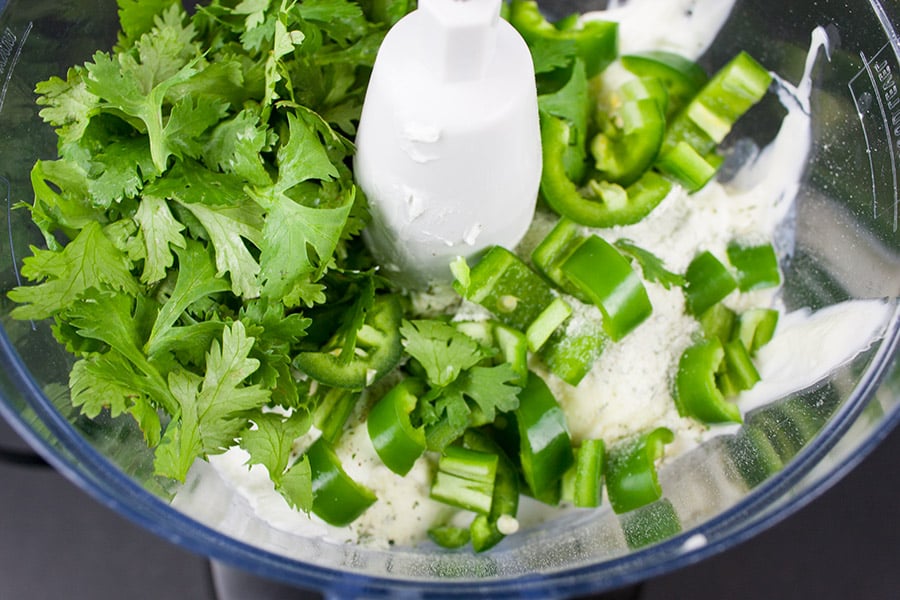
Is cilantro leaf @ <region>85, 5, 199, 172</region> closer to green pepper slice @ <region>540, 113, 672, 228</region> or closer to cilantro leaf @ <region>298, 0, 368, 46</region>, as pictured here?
cilantro leaf @ <region>298, 0, 368, 46</region>

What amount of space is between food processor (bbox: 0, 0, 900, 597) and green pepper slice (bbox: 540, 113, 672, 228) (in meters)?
0.28

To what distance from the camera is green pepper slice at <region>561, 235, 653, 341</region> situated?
Result: 3.83 feet

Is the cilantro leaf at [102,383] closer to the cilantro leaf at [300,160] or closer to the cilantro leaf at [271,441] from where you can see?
the cilantro leaf at [271,441]

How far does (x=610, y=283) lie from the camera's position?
1.17m

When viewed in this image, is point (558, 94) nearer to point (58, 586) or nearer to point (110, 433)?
point (110, 433)

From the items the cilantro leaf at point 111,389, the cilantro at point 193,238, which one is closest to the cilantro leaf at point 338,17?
the cilantro at point 193,238

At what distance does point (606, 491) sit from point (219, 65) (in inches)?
28.2

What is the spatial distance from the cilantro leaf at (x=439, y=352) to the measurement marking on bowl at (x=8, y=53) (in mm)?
574

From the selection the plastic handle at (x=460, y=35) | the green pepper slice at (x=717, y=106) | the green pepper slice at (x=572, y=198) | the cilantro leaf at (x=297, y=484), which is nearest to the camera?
the plastic handle at (x=460, y=35)

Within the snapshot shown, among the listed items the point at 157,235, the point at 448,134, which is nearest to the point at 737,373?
the point at 448,134

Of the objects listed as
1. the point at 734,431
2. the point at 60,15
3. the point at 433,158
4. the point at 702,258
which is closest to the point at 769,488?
the point at 734,431

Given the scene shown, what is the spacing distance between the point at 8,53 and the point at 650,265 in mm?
851

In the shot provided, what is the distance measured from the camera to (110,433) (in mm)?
1063

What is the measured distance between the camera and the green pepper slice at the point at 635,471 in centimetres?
Result: 115
